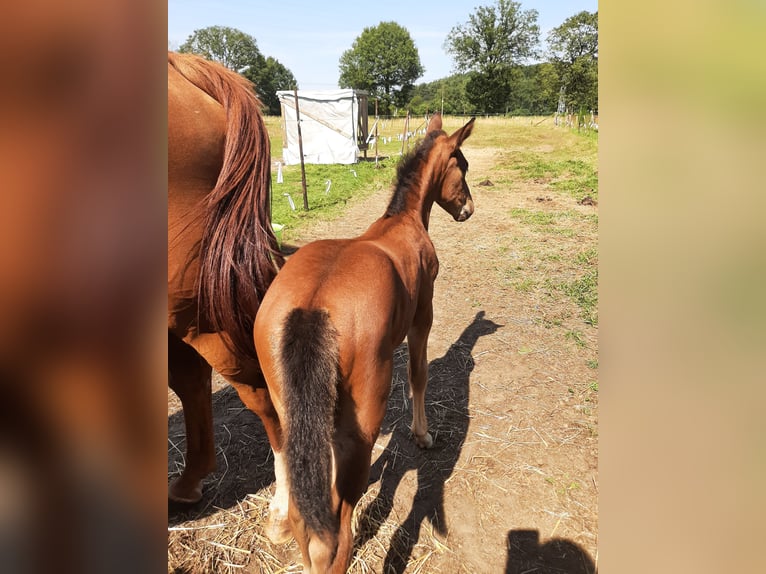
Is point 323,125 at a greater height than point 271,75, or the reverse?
point 271,75

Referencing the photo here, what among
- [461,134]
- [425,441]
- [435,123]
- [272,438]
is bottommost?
[425,441]

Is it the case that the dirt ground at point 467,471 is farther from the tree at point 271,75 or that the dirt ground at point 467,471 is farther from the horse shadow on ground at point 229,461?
the tree at point 271,75

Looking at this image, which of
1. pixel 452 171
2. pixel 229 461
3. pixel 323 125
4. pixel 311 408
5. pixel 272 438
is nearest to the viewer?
pixel 311 408

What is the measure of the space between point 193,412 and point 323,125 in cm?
1688

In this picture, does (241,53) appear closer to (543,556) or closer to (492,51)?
(492,51)

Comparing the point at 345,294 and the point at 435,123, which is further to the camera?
the point at 435,123

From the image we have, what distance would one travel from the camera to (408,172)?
3.28 metres

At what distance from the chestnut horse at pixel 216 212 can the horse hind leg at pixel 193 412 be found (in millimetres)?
371

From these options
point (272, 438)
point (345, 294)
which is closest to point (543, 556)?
point (272, 438)

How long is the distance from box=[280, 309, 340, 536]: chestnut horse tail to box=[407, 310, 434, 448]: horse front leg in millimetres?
1342

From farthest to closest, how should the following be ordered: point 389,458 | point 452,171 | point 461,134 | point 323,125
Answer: point 323,125, point 452,171, point 461,134, point 389,458

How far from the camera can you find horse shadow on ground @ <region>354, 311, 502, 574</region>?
98.1 inches

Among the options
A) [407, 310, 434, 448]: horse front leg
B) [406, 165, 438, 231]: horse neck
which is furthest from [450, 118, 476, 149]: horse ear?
[407, 310, 434, 448]: horse front leg
